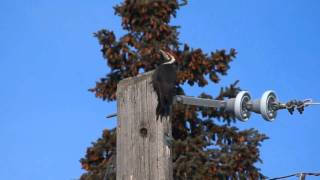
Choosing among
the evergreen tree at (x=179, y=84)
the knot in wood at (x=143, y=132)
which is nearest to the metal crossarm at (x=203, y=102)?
the knot in wood at (x=143, y=132)

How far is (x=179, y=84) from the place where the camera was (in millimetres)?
11102

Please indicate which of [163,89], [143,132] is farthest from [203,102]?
[143,132]

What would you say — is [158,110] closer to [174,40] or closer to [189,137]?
[189,137]

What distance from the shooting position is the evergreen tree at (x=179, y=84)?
413 inches

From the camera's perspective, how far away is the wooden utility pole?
155 inches

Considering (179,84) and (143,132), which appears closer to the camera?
(143,132)

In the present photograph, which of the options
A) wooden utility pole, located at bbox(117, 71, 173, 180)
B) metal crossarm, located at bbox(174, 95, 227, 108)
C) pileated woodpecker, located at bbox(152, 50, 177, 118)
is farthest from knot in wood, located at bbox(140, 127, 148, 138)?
metal crossarm, located at bbox(174, 95, 227, 108)

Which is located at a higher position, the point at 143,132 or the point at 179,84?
the point at 179,84

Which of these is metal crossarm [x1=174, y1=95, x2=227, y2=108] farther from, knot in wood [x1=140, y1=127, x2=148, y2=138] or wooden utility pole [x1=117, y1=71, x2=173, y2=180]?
knot in wood [x1=140, y1=127, x2=148, y2=138]

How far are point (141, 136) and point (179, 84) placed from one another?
281 inches

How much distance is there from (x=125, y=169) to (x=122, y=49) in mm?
7539

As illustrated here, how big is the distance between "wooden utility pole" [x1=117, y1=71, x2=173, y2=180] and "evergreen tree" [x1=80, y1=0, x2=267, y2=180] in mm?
6078

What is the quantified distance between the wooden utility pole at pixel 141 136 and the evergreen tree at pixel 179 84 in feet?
19.9

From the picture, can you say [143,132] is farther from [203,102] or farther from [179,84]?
[179,84]
